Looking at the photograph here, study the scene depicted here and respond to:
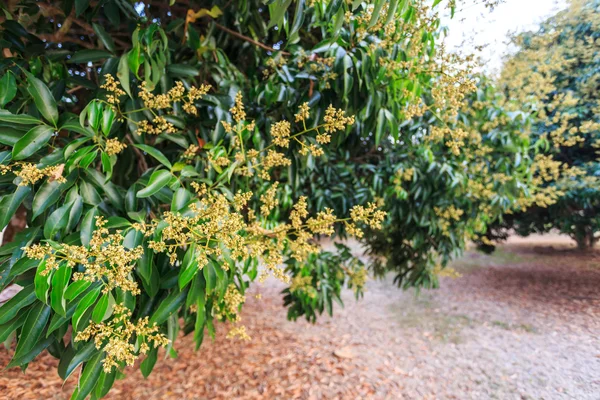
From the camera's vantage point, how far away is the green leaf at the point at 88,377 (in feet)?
2.90

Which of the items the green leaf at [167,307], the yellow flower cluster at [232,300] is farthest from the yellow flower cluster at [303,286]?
the green leaf at [167,307]

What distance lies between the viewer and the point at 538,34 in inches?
85.0

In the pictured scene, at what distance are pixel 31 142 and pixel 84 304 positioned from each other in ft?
1.64

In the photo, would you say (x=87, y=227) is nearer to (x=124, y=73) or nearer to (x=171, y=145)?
(x=124, y=73)

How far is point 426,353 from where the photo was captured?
2.73m

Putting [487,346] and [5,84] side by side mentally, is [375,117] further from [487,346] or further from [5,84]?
[487,346]

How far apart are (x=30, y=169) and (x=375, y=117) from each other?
1.21 metres

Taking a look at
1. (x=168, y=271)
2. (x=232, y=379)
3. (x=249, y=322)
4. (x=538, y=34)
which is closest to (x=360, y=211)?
(x=168, y=271)

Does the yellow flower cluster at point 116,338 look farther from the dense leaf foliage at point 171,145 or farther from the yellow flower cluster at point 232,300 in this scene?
the yellow flower cluster at point 232,300

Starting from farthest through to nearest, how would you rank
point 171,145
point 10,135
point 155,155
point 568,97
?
1. point 568,97
2. point 171,145
3. point 155,155
4. point 10,135

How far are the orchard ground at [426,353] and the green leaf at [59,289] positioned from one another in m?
1.53

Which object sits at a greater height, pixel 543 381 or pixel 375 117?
pixel 375 117

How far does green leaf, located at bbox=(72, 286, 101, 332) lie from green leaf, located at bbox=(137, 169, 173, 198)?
0.92ft

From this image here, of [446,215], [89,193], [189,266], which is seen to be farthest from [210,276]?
[446,215]
